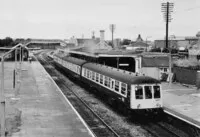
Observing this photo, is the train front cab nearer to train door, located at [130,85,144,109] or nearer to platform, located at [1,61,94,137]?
train door, located at [130,85,144,109]

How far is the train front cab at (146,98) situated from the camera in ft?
59.3

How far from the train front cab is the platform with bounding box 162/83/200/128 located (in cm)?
156

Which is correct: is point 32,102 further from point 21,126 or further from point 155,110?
point 155,110

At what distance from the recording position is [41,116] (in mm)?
19547

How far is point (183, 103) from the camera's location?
23.1m

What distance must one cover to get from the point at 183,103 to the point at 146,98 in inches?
232

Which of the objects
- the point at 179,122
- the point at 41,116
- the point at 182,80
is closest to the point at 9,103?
the point at 41,116

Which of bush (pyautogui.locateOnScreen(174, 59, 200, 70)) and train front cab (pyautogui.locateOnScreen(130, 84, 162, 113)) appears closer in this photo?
train front cab (pyautogui.locateOnScreen(130, 84, 162, 113))

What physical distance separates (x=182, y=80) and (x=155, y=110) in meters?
17.6

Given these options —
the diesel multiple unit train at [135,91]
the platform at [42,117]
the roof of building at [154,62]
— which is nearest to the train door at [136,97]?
the diesel multiple unit train at [135,91]

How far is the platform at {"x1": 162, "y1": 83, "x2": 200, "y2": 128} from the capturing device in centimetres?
1862

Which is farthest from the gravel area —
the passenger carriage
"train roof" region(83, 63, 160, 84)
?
"train roof" region(83, 63, 160, 84)

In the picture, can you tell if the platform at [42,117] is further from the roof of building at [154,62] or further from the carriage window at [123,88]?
the roof of building at [154,62]

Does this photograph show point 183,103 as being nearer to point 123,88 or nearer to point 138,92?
point 123,88
